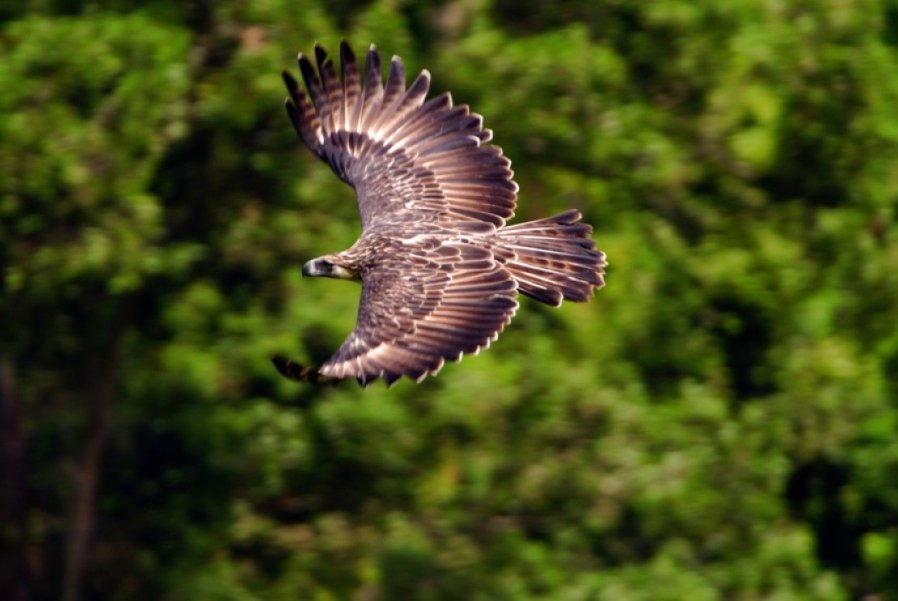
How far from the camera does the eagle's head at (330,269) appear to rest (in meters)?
9.09

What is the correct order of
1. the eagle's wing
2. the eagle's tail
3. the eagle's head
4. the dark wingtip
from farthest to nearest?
the dark wingtip, the eagle's head, the eagle's tail, the eagle's wing

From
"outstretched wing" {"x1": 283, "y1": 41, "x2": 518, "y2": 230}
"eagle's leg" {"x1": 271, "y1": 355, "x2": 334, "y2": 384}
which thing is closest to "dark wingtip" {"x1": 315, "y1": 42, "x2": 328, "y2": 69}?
"outstretched wing" {"x1": 283, "y1": 41, "x2": 518, "y2": 230}

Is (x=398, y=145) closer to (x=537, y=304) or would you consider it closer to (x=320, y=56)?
(x=320, y=56)

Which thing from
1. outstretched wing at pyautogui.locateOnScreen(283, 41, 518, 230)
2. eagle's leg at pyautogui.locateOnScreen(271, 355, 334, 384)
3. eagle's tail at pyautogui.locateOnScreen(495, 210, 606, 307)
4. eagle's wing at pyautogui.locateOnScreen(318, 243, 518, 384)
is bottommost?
eagle's leg at pyautogui.locateOnScreen(271, 355, 334, 384)

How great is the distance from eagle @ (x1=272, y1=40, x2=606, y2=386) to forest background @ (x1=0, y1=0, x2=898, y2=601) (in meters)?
1.40

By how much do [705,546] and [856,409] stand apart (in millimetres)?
1210

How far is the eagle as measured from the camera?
8078 mm

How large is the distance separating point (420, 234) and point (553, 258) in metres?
0.63

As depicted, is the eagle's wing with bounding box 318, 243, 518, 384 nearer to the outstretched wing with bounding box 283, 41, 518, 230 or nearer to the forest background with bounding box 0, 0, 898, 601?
the outstretched wing with bounding box 283, 41, 518, 230

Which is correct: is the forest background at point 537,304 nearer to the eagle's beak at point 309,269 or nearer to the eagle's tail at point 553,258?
the eagle's beak at point 309,269

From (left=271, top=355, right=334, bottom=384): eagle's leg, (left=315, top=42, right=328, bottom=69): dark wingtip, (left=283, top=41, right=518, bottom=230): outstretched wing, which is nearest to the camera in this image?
(left=271, top=355, right=334, bottom=384): eagle's leg

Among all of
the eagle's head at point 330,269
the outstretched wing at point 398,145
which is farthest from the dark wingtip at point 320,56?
the eagle's head at point 330,269

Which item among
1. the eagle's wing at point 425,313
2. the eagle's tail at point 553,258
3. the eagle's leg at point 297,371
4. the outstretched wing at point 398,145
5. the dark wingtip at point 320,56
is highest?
the dark wingtip at point 320,56

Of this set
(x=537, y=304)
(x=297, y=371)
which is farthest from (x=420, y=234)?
(x=537, y=304)
